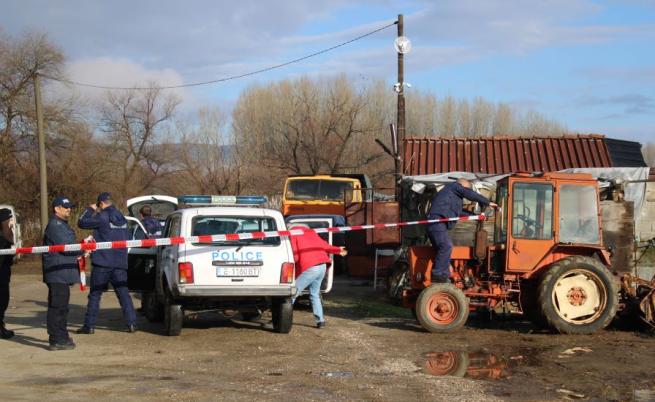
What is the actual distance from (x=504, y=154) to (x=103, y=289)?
14.8 meters

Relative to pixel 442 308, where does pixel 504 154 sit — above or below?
above

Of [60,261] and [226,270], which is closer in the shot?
[60,261]

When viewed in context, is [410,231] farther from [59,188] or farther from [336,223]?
[59,188]

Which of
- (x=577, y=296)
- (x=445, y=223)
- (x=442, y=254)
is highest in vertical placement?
(x=445, y=223)

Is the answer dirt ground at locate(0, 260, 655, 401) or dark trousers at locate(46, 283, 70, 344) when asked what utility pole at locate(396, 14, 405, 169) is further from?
dark trousers at locate(46, 283, 70, 344)

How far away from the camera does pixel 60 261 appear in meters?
9.93

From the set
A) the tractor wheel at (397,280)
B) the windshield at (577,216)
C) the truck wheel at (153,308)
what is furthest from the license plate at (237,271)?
the windshield at (577,216)

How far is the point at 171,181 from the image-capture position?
155 feet

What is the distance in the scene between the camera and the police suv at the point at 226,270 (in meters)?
10.6

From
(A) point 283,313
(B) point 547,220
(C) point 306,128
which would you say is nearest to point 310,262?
(A) point 283,313

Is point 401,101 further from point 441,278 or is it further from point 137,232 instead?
point 441,278

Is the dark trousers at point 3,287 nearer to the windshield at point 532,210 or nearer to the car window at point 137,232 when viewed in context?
the car window at point 137,232

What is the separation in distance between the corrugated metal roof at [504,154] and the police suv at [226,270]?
40.4ft

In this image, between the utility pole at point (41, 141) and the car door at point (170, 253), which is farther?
the utility pole at point (41, 141)
